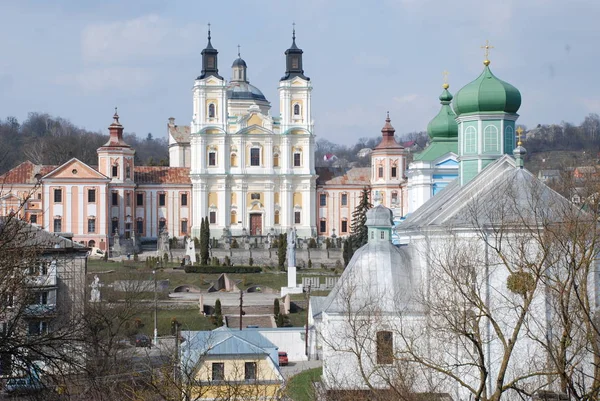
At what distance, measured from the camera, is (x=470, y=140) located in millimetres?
26453

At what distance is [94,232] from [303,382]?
111ft

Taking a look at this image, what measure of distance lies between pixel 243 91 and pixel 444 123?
1130 inches

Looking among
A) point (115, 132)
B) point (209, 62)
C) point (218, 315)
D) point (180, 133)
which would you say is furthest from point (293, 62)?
point (218, 315)

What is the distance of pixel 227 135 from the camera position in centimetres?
5856

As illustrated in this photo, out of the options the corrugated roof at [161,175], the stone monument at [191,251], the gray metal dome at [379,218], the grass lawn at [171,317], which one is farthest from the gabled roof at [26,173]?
the gray metal dome at [379,218]

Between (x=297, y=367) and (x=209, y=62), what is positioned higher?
(x=209, y=62)

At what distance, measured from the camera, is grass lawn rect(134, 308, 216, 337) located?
3425 centimetres

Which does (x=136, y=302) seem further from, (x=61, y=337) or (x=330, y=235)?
(x=330, y=235)

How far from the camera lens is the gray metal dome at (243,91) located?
224ft

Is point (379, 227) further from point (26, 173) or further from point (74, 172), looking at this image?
point (26, 173)

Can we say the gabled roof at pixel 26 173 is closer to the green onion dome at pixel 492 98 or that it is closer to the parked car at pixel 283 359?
the parked car at pixel 283 359

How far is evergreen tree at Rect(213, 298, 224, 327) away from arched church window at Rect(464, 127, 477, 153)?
1257 cm

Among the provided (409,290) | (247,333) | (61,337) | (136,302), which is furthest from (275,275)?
(61,337)

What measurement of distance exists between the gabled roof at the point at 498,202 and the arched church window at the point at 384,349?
8.20 feet
